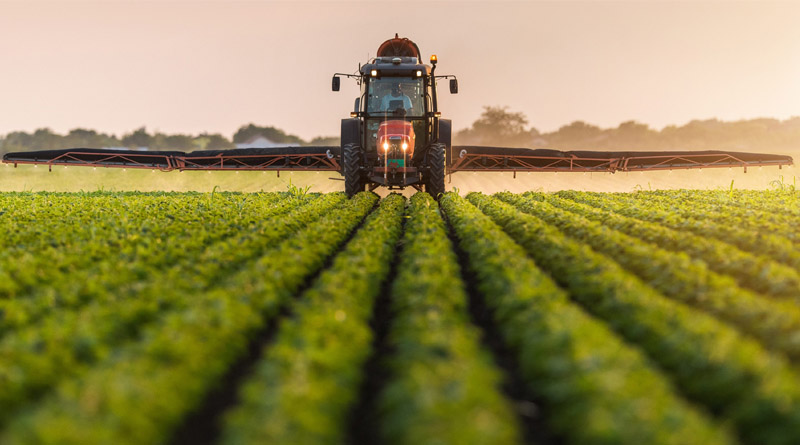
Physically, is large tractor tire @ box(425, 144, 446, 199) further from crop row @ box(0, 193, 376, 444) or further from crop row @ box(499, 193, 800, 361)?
crop row @ box(0, 193, 376, 444)

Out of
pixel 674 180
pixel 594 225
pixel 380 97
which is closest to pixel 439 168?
pixel 380 97

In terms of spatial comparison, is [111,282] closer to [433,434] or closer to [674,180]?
[433,434]

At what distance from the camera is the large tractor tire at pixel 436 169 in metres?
17.2

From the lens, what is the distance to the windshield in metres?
17.1

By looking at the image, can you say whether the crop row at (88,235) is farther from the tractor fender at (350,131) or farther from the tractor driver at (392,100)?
the tractor fender at (350,131)

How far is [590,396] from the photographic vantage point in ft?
11.2

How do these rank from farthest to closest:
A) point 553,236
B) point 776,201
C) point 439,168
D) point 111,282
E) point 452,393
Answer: point 439,168
point 776,201
point 553,236
point 111,282
point 452,393

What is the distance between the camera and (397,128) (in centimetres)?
1666

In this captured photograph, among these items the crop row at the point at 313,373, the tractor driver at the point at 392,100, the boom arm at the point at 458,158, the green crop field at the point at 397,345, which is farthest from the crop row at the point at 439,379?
the boom arm at the point at 458,158

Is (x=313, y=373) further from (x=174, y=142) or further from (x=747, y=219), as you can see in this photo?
(x=174, y=142)

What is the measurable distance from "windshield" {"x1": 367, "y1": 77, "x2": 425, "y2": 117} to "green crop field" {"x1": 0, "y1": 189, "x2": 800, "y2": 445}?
389 inches

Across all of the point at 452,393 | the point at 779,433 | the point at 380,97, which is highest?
the point at 380,97

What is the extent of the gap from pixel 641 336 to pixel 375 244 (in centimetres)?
413

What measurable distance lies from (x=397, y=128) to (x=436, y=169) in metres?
1.71
